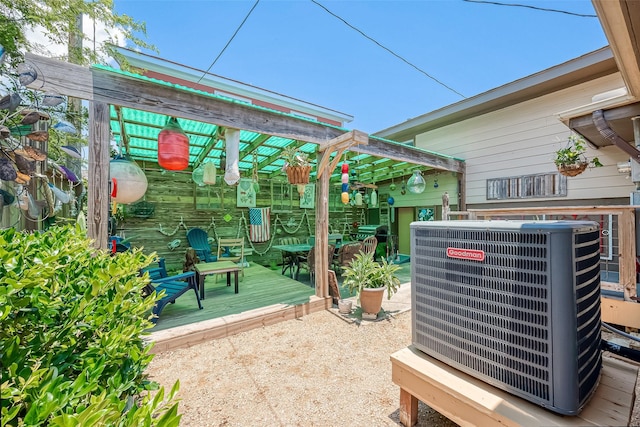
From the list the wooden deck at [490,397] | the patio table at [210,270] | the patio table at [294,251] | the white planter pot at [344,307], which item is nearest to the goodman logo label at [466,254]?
the wooden deck at [490,397]

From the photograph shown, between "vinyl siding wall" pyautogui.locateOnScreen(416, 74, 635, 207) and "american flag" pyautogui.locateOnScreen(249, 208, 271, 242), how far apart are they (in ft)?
19.1

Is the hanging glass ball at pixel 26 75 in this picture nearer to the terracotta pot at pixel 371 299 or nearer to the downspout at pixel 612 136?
the terracotta pot at pixel 371 299

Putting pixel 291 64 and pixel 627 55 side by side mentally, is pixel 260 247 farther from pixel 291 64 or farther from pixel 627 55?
pixel 627 55

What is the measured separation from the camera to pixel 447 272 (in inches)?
61.4

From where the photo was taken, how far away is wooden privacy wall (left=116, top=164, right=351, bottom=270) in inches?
282

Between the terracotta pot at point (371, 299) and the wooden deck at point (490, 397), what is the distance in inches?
82.8

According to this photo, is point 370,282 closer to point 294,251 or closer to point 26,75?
point 294,251

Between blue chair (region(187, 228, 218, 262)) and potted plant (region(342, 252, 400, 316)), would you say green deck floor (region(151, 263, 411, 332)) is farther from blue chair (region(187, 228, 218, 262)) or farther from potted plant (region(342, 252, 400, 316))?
potted plant (region(342, 252, 400, 316))

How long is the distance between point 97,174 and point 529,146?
25.6ft

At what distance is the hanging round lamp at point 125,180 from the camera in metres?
2.82

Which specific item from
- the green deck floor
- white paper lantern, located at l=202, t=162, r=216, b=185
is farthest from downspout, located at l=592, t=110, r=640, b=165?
white paper lantern, located at l=202, t=162, r=216, b=185

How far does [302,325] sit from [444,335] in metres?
2.61

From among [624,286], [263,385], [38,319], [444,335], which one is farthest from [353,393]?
[624,286]

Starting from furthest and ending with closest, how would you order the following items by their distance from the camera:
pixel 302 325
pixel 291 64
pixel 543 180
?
pixel 291 64, pixel 543 180, pixel 302 325
